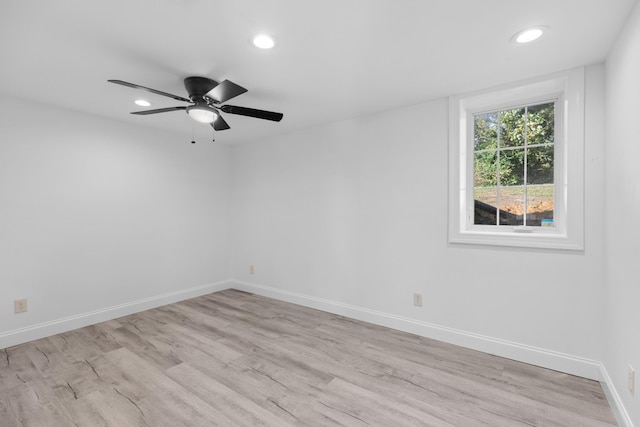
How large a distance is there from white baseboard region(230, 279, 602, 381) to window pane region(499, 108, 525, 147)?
177 cm

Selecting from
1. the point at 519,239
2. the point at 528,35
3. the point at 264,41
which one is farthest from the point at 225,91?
the point at 519,239

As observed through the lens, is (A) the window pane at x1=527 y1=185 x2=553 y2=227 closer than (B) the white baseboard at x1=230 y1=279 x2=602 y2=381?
No

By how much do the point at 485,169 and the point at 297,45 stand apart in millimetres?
2062

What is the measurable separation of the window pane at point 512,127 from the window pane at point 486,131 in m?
0.06

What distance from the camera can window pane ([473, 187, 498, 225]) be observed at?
2744 millimetres

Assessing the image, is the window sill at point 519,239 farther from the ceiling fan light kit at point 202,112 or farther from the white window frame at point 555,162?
the ceiling fan light kit at point 202,112

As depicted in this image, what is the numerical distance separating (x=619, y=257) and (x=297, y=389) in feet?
7.36

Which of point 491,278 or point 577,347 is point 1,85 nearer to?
point 491,278

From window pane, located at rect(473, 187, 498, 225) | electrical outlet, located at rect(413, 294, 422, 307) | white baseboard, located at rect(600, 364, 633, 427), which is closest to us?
white baseboard, located at rect(600, 364, 633, 427)

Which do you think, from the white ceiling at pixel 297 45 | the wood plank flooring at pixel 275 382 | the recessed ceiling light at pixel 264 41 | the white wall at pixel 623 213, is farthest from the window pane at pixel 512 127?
the recessed ceiling light at pixel 264 41

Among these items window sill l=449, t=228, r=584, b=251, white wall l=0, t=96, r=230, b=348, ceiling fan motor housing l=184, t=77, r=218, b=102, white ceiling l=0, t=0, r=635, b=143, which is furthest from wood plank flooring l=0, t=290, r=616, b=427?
white ceiling l=0, t=0, r=635, b=143

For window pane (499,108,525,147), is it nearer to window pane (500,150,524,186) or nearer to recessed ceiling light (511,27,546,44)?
window pane (500,150,524,186)

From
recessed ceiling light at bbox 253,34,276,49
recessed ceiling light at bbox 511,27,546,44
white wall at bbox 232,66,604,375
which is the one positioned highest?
recessed ceiling light at bbox 511,27,546,44

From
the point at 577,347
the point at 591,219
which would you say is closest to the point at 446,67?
the point at 591,219
